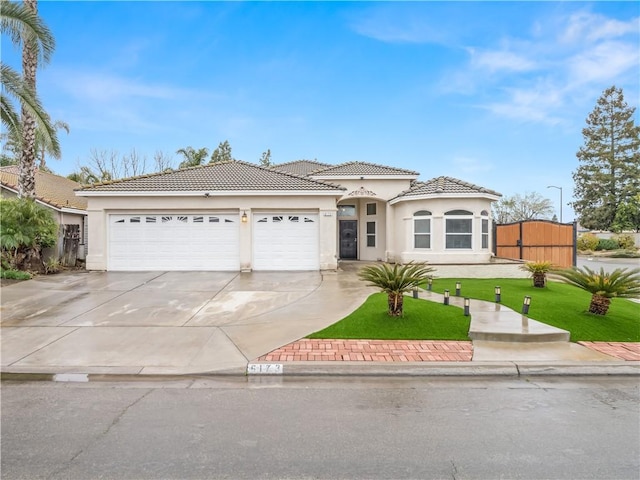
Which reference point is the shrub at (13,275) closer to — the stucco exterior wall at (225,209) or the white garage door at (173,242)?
the stucco exterior wall at (225,209)

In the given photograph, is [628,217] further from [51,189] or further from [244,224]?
[51,189]

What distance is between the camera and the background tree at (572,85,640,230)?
46188 millimetres

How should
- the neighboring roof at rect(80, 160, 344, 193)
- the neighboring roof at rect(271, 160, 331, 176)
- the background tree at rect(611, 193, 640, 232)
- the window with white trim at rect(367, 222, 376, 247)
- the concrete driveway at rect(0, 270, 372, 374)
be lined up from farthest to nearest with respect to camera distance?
the background tree at rect(611, 193, 640, 232) < the neighboring roof at rect(271, 160, 331, 176) < the window with white trim at rect(367, 222, 376, 247) < the neighboring roof at rect(80, 160, 344, 193) < the concrete driveway at rect(0, 270, 372, 374)

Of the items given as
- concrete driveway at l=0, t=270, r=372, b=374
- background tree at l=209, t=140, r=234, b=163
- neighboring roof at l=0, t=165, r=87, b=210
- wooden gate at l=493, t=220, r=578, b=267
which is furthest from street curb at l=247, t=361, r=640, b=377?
background tree at l=209, t=140, r=234, b=163

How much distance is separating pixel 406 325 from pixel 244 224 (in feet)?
30.9

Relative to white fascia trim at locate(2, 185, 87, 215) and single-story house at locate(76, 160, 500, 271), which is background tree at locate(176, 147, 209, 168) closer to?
white fascia trim at locate(2, 185, 87, 215)

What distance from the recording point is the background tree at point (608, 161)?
46188 mm

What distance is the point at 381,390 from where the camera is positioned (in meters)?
4.80

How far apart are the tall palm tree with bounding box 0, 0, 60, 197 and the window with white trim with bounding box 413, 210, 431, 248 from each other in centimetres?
1430

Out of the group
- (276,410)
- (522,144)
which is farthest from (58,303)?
(522,144)

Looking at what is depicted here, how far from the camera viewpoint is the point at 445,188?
1550 centimetres

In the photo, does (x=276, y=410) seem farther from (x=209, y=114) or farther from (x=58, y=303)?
(x=209, y=114)

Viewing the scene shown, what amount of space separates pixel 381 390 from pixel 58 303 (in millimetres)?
8824

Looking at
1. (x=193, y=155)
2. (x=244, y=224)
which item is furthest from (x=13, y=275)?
(x=193, y=155)
